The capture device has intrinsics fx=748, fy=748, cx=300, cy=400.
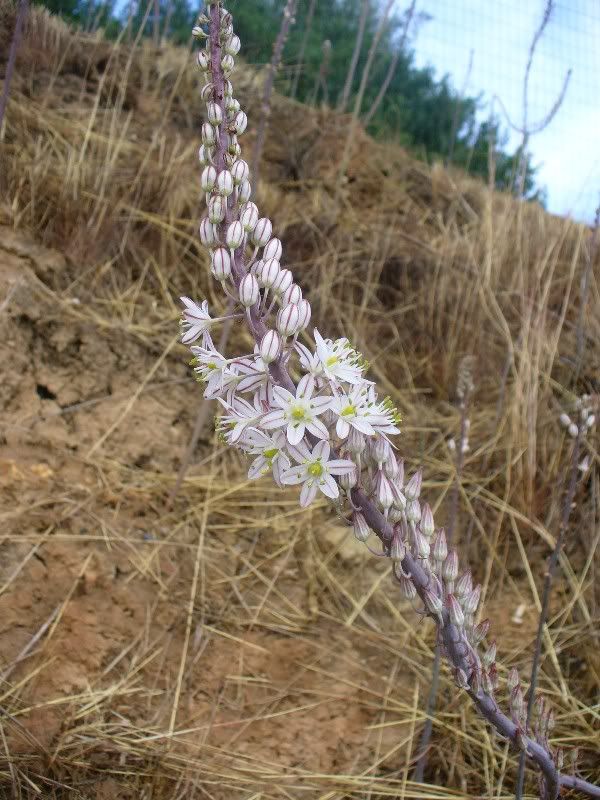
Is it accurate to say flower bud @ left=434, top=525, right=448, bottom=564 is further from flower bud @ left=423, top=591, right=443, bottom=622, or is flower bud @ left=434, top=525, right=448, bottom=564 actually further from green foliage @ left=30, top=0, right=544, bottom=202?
green foliage @ left=30, top=0, right=544, bottom=202

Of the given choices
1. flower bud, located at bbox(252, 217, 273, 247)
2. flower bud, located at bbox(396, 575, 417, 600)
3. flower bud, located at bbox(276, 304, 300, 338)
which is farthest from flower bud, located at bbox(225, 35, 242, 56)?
flower bud, located at bbox(396, 575, 417, 600)

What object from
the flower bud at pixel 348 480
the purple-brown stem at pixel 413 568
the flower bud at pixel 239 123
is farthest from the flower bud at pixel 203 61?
the flower bud at pixel 348 480

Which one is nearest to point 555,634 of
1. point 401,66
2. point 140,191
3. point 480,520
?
point 480,520

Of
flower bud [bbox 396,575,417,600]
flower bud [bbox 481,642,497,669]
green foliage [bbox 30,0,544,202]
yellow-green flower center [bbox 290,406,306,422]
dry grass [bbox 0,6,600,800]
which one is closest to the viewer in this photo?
yellow-green flower center [bbox 290,406,306,422]

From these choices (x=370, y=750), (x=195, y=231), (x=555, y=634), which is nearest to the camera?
(x=370, y=750)

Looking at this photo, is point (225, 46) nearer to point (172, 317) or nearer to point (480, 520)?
point (172, 317)

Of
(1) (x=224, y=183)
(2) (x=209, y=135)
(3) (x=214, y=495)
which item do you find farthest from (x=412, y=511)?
(3) (x=214, y=495)
